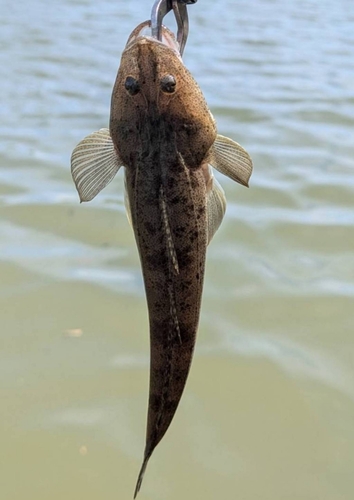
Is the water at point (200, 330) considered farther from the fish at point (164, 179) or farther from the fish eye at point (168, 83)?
the fish eye at point (168, 83)

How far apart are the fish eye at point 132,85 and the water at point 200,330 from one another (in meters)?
1.81

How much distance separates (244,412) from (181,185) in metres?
1.87

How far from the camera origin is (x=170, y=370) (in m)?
1.99

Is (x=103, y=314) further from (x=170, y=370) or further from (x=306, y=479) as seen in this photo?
(x=170, y=370)

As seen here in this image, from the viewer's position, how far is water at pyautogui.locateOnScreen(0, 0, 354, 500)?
3264 mm

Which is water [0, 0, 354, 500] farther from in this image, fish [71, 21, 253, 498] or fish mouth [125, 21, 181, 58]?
fish mouth [125, 21, 181, 58]

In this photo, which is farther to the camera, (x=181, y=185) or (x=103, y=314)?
(x=103, y=314)

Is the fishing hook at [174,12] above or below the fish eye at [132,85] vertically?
above

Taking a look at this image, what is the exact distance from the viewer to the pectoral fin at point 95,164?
6.91 ft

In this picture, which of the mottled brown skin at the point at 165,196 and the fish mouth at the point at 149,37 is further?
the fish mouth at the point at 149,37

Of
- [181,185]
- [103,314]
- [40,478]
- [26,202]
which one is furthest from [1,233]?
[181,185]

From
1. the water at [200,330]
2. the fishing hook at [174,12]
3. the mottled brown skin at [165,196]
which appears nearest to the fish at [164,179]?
the mottled brown skin at [165,196]

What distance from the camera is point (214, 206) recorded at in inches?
82.7

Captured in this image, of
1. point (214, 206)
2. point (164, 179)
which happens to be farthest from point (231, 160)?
point (164, 179)
